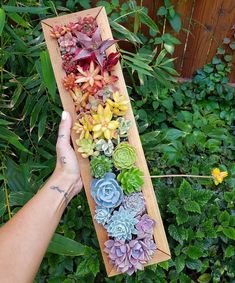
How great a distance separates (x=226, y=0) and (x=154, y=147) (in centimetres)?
81

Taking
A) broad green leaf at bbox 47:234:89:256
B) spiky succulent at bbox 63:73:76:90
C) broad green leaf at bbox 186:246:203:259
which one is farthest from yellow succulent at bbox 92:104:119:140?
broad green leaf at bbox 186:246:203:259

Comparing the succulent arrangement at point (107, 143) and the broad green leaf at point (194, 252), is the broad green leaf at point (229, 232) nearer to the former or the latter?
the broad green leaf at point (194, 252)

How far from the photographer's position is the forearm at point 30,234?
0.93 m

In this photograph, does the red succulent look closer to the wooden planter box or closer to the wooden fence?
the wooden planter box

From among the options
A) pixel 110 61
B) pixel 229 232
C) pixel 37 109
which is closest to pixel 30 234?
pixel 110 61

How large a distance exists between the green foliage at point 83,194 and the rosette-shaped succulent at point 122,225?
0.19 meters

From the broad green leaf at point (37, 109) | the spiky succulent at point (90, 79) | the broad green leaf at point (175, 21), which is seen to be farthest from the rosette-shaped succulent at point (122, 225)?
the broad green leaf at point (175, 21)

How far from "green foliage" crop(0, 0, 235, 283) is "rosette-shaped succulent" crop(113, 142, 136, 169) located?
31cm

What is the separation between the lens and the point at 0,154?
1536 millimetres

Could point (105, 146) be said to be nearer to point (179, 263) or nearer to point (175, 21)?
point (179, 263)

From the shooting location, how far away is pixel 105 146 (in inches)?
44.3

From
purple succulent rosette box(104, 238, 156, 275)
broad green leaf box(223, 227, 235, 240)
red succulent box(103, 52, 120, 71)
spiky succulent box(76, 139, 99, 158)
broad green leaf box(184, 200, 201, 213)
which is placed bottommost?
broad green leaf box(223, 227, 235, 240)

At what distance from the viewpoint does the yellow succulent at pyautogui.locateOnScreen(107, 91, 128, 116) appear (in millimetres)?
1137

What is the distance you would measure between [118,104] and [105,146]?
12 cm
